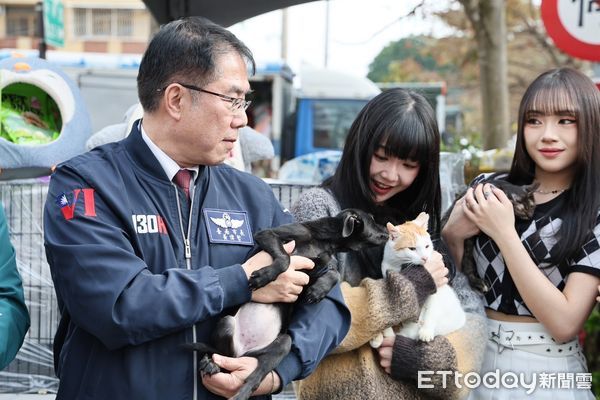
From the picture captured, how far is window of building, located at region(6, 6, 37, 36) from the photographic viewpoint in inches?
1416

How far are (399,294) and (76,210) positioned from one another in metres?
1.21

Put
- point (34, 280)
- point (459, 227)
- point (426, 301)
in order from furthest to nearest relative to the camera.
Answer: point (34, 280) < point (459, 227) < point (426, 301)

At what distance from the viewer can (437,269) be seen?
9.07 ft

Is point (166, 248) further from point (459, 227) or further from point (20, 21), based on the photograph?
point (20, 21)

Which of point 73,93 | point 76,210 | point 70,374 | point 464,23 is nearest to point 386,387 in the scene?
point 70,374

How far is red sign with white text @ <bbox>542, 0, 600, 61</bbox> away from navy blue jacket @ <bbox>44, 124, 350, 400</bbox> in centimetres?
277

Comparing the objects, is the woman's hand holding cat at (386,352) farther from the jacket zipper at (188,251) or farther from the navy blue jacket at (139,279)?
the jacket zipper at (188,251)

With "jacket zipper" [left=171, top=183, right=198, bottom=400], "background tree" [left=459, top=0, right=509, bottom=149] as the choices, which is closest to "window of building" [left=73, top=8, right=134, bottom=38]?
"background tree" [left=459, top=0, right=509, bottom=149]

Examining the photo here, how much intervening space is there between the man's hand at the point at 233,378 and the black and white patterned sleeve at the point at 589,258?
1330mm

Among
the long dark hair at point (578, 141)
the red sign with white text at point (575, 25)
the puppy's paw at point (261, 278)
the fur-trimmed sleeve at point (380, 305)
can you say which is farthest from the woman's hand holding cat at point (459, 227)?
the red sign with white text at point (575, 25)

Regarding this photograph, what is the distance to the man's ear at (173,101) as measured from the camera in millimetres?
2242

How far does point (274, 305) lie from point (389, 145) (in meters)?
0.90

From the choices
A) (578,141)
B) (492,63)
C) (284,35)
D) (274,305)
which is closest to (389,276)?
(274,305)

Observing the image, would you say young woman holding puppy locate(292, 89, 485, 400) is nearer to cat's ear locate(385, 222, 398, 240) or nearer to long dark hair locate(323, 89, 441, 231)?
long dark hair locate(323, 89, 441, 231)
